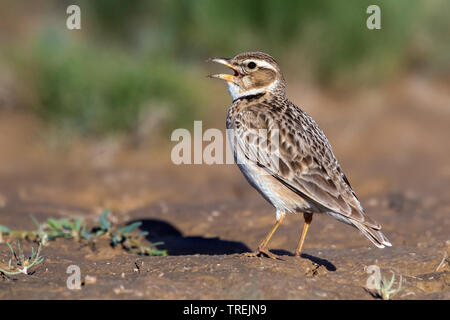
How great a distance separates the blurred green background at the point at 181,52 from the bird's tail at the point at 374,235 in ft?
22.2

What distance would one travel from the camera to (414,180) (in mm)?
10016

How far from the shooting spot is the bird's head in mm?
6445

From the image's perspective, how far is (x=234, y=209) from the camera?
820 centimetres

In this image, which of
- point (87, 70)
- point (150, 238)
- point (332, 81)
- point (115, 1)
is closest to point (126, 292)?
point (150, 238)

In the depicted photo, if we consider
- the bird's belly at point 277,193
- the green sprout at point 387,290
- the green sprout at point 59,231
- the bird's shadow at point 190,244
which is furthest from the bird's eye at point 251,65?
the green sprout at point 387,290

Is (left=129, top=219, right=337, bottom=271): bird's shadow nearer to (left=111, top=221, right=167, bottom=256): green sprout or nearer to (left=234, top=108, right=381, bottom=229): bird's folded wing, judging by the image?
(left=111, top=221, right=167, bottom=256): green sprout

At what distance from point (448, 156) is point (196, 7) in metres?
5.88

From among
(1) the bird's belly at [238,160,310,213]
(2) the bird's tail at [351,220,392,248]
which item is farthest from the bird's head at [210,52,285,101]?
(2) the bird's tail at [351,220,392,248]

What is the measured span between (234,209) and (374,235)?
313 cm

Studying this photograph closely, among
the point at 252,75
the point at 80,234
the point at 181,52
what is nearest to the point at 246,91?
the point at 252,75

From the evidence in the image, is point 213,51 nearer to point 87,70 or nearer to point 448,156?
point 87,70

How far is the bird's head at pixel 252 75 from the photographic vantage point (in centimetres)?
645

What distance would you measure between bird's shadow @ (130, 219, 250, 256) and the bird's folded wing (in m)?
1.31

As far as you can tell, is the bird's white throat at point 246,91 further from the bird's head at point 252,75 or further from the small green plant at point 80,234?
the small green plant at point 80,234
